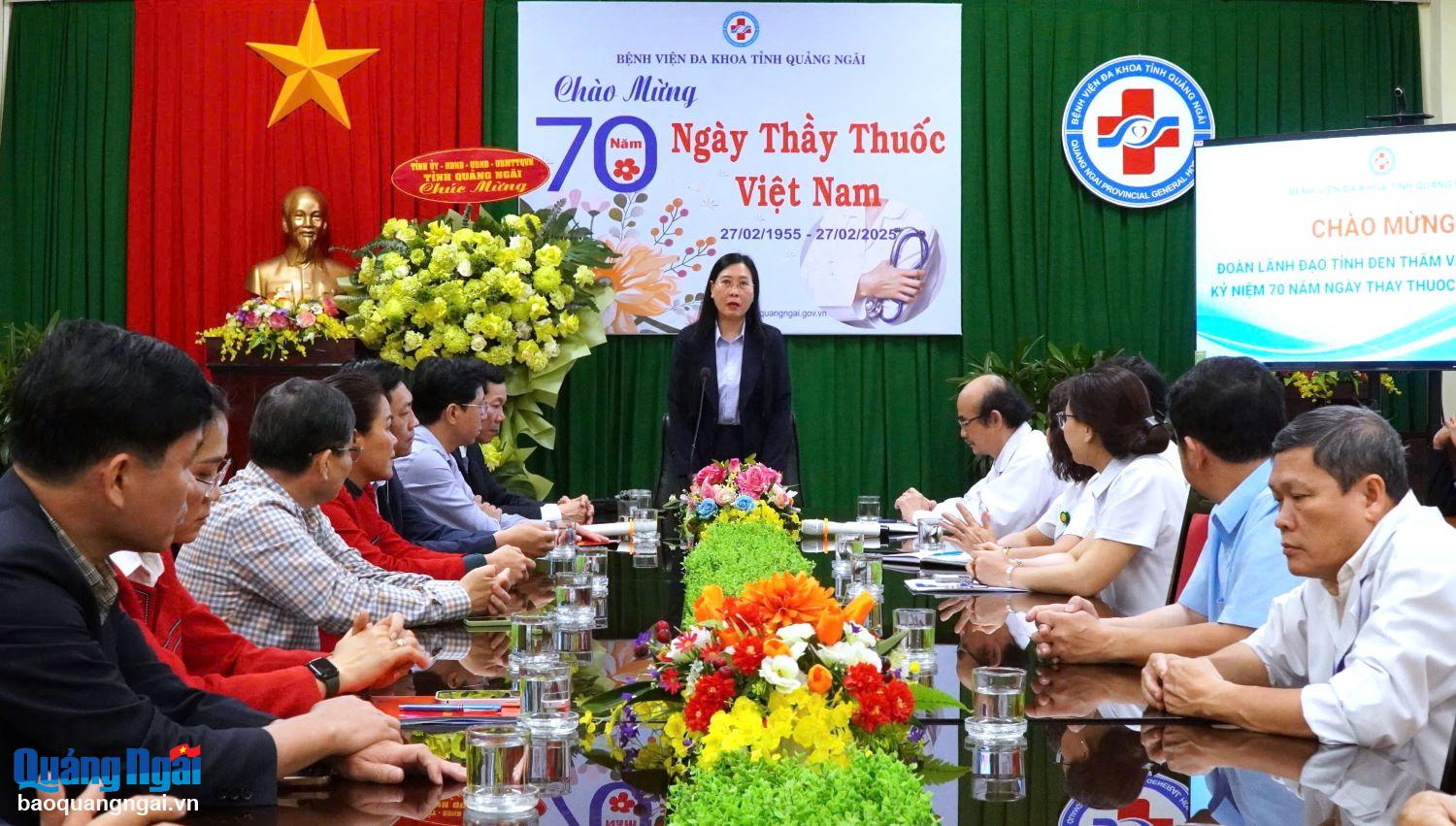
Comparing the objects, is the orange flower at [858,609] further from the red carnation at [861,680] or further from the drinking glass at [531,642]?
the drinking glass at [531,642]

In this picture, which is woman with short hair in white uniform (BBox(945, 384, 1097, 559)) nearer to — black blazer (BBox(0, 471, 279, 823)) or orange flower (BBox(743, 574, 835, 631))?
orange flower (BBox(743, 574, 835, 631))

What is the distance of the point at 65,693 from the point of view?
5.18 feet

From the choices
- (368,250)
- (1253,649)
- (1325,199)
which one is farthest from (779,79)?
(1253,649)

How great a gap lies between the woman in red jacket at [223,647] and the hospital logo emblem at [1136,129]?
5965 mm

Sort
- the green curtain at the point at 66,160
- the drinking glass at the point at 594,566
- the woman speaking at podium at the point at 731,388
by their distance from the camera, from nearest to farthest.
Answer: the drinking glass at the point at 594,566 < the woman speaking at podium at the point at 731,388 < the green curtain at the point at 66,160

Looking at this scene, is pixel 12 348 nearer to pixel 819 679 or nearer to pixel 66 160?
pixel 66 160

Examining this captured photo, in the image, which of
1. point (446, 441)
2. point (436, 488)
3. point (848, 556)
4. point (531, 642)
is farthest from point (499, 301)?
point (531, 642)

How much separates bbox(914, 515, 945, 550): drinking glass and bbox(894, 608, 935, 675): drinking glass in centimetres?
150

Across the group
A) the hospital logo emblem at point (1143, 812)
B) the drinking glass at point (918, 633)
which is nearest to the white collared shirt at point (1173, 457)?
the drinking glass at point (918, 633)

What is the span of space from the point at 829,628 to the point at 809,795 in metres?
0.28

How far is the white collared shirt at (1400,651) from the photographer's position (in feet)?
6.22

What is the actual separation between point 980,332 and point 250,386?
142 inches

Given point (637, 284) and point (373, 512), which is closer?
point (373, 512)

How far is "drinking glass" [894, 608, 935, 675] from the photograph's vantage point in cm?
234
